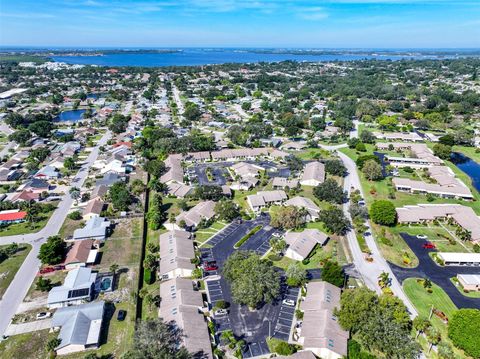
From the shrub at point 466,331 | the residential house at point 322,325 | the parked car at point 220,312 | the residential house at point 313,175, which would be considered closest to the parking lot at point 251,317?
the parked car at point 220,312

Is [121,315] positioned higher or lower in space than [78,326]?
lower

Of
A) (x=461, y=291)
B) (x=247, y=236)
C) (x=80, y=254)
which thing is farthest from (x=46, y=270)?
(x=461, y=291)

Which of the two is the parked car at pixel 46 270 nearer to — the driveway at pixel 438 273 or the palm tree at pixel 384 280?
the palm tree at pixel 384 280

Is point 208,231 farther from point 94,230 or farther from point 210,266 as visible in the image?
point 94,230

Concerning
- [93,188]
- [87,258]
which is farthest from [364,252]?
[93,188]

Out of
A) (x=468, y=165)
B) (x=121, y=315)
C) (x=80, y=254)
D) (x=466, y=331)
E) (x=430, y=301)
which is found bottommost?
(x=468, y=165)

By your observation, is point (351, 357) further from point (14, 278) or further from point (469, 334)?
point (14, 278)

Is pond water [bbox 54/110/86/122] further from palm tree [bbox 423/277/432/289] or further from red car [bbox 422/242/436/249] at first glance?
palm tree [bbox 423/277/432/289]

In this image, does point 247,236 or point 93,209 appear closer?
point 247,236
